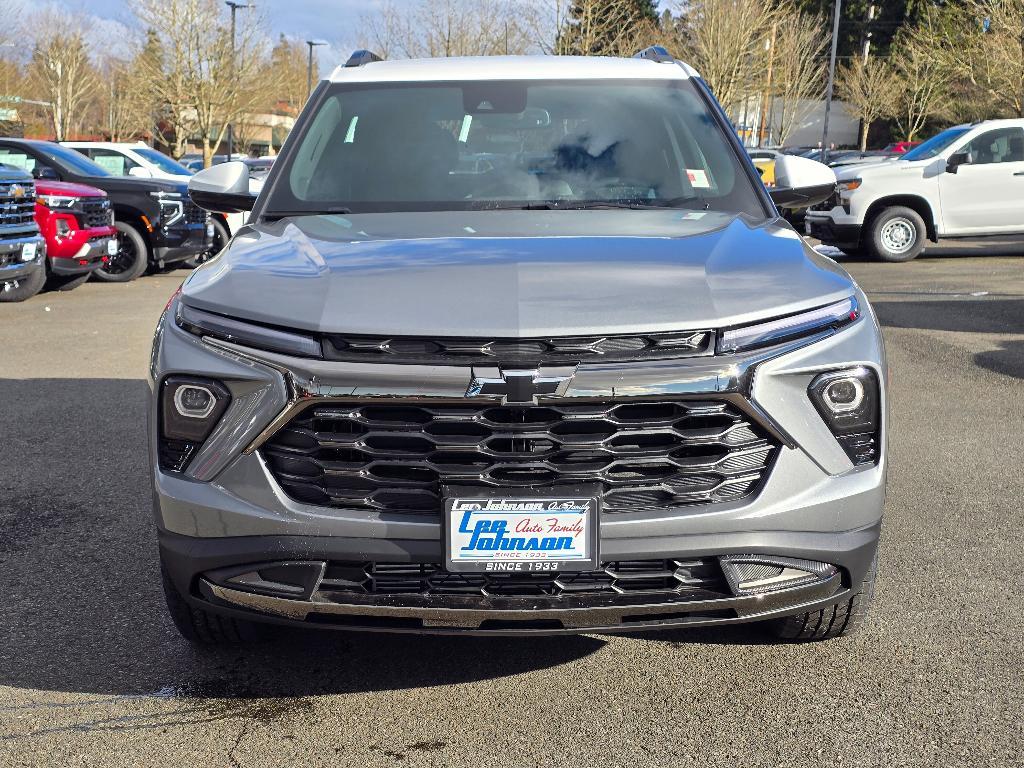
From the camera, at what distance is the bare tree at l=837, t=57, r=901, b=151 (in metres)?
59.5

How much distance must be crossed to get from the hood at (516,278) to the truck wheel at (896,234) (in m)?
13.6

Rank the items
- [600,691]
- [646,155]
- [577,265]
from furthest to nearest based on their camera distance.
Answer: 1. [646,155]
2. [600,691]
3. [577,265]

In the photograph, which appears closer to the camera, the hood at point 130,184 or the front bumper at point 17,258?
the front bumper at point 17,258

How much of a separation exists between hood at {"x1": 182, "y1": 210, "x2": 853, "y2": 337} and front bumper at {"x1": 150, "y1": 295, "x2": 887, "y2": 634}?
0.11m

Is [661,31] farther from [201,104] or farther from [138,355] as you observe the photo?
[138,355]

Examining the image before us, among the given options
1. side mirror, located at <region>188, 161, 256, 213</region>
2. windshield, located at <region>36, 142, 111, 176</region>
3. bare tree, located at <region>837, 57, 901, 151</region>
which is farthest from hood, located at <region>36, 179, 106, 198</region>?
bare tree, located at <region>837, 57, 901, 151</region>

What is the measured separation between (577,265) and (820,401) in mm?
696

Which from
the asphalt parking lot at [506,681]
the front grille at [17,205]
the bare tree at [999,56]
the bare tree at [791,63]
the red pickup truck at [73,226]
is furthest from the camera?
the bare tree at [791,63]

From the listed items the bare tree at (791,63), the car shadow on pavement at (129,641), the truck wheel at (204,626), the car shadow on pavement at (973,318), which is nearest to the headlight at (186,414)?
the truck wheel at (204,626)

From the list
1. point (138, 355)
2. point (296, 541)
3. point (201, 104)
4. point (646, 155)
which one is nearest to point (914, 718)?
point (296, 541)

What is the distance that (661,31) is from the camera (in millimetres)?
54406

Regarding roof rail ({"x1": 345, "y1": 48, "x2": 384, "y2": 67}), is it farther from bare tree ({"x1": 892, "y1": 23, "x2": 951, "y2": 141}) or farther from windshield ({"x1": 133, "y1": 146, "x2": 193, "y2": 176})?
bare tree ({"x1": 892, "y1": 23, "x2": 951, "y2": 141})

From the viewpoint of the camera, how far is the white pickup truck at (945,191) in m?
16.2

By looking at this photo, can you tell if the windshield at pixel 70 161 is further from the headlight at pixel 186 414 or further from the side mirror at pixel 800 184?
the headlight at pixel 186 414
